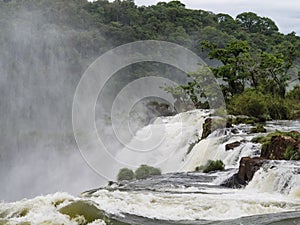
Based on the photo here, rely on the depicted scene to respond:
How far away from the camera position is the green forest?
38.5 meters

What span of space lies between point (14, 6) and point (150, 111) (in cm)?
2832

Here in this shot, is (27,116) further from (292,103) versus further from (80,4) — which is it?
(80,4)

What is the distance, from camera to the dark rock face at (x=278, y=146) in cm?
1605

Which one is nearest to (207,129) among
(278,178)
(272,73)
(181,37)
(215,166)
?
(215,166)

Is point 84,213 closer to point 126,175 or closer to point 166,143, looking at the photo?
point 126,175

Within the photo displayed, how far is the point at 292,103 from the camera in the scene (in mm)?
35000

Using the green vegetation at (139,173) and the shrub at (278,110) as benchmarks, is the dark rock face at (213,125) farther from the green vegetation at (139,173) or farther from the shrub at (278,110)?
the shrub at (278,110)

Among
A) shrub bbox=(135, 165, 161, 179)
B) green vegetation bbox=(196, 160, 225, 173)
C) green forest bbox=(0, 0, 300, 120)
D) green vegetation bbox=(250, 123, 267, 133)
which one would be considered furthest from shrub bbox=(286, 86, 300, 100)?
green vegetation bbox=(196, 160, 225, 173)

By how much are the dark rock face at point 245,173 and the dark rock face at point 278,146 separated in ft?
3.36

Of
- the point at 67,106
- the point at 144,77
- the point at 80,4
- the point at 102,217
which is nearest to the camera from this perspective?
the point at 102,217

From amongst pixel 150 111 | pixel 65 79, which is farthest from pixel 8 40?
pixel 150 111

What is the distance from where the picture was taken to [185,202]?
12094 millimetres

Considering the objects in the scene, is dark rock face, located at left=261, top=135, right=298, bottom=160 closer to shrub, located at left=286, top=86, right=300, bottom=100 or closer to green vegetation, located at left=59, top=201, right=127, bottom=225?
green vegetation, located at left=59, top=201, right=127, bottom=225

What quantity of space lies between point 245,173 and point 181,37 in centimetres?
5579
